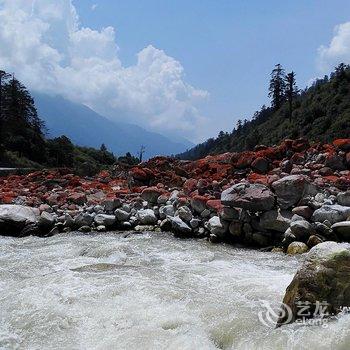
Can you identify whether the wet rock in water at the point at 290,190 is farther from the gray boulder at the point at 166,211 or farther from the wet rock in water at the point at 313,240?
the gray boulder at the point at 166,211

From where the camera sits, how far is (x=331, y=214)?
13.1 m

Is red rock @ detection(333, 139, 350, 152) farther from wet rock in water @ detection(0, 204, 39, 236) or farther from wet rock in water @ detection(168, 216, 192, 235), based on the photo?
wet rock in water @ detection(0, 204, 39, 236)

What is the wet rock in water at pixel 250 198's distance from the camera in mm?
13922

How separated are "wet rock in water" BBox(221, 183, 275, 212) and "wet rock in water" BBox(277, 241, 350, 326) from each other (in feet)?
21.9

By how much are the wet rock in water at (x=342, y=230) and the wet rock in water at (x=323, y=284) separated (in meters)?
5.51

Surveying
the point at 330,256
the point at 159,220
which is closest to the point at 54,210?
the point at 159,220

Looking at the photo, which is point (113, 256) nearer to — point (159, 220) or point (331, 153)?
point (159, 220)

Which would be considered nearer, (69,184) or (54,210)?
(54,210)

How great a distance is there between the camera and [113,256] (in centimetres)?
1247

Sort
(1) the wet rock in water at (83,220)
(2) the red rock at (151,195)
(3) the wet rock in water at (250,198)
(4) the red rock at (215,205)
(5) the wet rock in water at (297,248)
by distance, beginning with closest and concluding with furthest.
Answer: (5) the wet rock in water at (297,248) → (3) the wet rock in water at (250,198) → (4) the red rock at (215,205) → (1) the wet rock in water at (83,220) → (2) the red rock at (151,195)

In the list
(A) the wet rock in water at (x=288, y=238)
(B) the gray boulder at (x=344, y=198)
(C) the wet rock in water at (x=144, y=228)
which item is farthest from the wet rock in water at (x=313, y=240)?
(C) the wet rock in water at (x=144, y=228)

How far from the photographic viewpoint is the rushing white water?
6680 mm

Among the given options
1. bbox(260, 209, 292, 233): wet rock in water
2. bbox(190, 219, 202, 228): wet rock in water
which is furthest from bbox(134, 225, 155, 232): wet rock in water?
bbox(260, 209, 292, 233): wet rock in water

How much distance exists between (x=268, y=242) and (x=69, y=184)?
45.7 ft
